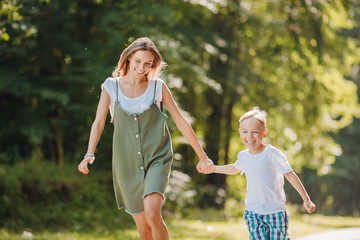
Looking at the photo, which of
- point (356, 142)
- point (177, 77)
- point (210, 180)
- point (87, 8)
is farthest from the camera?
point (356, 142)

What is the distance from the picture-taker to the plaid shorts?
13.9ft

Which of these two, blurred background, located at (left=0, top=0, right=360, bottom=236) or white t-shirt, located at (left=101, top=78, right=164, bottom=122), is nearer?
white t-shirt, located at (left=101, top=78, right=164, bottom=122)

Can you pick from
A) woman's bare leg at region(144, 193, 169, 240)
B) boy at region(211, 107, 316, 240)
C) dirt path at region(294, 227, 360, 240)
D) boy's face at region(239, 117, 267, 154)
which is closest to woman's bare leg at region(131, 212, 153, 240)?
woman's bare leg at region(144, 193, 169, 240)

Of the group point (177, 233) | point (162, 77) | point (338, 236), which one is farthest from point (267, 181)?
point (162, 77)

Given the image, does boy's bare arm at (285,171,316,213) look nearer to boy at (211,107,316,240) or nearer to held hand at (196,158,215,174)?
boy at (211,107,316,240)

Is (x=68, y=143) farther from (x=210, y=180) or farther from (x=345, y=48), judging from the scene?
(x=345, y=48)

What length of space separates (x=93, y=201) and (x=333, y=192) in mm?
21542

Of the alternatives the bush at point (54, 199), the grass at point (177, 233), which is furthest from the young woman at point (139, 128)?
the bush at point (54, 199)

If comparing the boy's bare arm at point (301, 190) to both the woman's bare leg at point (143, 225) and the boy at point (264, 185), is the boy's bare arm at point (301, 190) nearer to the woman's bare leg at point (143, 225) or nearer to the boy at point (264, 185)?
the boy at point (264, 185)

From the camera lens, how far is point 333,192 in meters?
30.1

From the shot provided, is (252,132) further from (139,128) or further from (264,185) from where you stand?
(139,128)

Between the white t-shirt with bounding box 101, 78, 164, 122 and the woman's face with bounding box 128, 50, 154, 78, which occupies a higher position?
the woman's face with bounding box 128, 50, 154, 78

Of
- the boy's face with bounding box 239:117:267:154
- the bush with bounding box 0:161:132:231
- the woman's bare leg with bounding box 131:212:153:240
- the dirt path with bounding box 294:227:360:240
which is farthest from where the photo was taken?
the bush with bounding box 0:161:132:231

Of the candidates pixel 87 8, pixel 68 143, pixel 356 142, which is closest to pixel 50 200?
pixel 68 143
